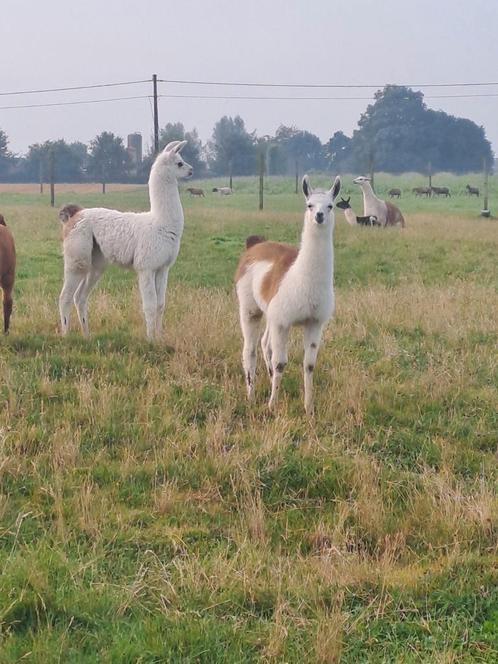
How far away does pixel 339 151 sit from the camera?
72.9 metres

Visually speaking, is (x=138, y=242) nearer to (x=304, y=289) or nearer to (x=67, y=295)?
(x=67, y=295)

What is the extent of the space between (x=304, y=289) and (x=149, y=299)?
8.31ft

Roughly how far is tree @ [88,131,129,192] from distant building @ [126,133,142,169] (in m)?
1.75

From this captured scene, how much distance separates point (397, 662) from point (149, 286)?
5.30 m

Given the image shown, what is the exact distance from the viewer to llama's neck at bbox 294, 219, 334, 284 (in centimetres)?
536

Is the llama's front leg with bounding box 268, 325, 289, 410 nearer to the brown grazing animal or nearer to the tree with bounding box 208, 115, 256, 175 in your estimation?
the brown grazing animal

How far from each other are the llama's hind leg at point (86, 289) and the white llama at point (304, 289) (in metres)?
2.43

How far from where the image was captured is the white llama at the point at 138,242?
7.54 m

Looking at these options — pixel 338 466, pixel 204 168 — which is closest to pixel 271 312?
pixel 338 466

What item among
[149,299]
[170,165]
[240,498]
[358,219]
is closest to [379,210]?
[358,219]

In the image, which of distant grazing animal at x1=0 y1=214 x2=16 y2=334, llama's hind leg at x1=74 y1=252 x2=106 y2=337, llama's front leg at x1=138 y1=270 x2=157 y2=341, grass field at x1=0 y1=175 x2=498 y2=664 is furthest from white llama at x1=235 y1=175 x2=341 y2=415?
distant grazing animal at x1=0 y1=214 x2=16 y2=334

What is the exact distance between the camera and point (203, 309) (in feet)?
28.2

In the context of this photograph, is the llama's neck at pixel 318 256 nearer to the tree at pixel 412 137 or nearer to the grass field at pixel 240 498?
the grass field at pixel 240 498

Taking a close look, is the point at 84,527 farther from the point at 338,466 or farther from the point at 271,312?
the point at 271,312
